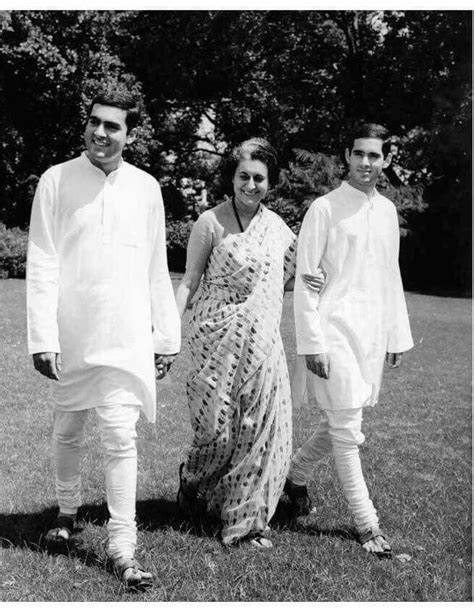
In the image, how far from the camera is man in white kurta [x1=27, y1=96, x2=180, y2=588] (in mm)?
3906

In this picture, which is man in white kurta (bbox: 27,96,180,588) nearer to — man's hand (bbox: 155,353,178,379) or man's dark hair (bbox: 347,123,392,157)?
man's hand (bbox: 155,353,178,379)

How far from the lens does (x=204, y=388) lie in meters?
4.66

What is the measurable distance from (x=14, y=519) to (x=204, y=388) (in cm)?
140

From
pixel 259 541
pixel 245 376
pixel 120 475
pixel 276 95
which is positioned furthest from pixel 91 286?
pixel 276 95

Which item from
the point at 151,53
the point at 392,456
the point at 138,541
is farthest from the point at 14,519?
the point at 151,53

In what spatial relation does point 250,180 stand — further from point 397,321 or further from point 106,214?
point 397,321

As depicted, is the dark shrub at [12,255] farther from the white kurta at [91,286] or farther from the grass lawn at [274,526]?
the white kurta at [91,286]

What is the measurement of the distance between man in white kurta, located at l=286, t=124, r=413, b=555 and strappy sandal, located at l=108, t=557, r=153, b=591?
4.49 feet

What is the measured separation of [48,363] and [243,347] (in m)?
1.21

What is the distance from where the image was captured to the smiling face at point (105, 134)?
4.04 meters

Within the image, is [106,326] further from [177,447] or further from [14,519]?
[177,447]

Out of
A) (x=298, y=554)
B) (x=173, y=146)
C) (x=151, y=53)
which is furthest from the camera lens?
(x=173, y=146)

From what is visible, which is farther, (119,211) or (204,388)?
(204,388)

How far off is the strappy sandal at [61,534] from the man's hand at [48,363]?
990 millimetres
